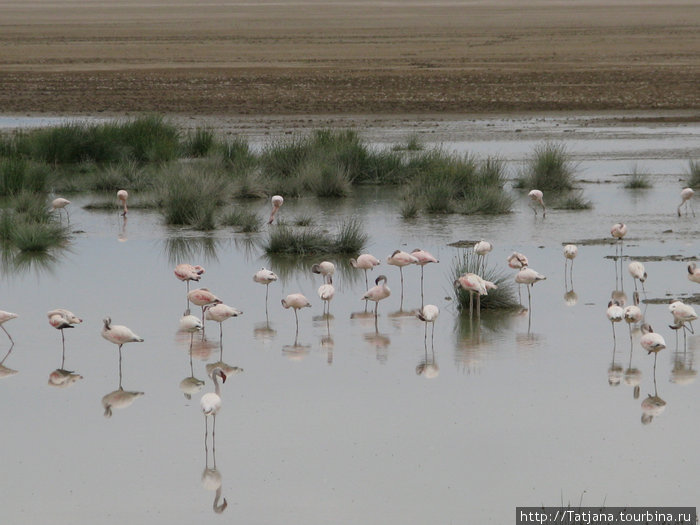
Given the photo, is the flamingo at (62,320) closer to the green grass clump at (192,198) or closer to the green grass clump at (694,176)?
the green grass clump at (192,198)

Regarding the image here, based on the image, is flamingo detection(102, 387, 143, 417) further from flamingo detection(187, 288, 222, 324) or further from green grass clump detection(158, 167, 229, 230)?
green grass clump detection(158, 167, 229, 230)

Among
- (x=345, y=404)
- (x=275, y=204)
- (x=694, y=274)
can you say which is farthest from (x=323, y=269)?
(x=275, y=204)

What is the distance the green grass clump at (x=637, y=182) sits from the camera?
22.5 meters

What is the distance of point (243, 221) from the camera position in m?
18.8

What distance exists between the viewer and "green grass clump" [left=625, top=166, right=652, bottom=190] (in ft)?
73.9

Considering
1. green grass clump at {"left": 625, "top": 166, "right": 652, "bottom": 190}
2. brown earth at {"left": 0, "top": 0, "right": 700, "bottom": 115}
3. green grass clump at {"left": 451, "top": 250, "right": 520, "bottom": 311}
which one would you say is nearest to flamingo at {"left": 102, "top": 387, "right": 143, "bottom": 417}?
green grass clump at {"left": 451, "top": 250, "right": 520, "bottom": 311}

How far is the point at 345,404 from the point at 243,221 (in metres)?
9.39

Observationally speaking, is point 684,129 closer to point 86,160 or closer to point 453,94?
point 453,94

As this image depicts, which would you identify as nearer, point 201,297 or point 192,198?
point 201,297

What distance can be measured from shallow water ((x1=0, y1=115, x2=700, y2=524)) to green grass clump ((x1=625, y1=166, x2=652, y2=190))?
614cm

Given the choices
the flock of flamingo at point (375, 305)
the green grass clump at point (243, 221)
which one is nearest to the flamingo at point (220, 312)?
the flock of flamingo at point (375, 305)

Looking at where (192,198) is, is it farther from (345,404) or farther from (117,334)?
(345,404)

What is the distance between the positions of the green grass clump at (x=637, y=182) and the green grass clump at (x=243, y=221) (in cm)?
697

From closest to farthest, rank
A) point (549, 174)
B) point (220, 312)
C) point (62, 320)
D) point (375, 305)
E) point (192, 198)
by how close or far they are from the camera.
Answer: point (62, 320) < point (220, 312) < point (375, 305) < point (192, 198) < point (549, 174)
